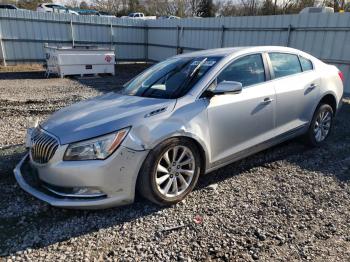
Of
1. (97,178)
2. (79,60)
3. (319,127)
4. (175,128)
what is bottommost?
(79,60)

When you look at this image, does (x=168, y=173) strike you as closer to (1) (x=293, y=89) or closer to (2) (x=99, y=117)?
(2) (x=99, y=117)

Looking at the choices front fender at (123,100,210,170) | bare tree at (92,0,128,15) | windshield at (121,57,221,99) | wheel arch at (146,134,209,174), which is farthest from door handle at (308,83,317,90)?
bare tree at (92,0,128,15)

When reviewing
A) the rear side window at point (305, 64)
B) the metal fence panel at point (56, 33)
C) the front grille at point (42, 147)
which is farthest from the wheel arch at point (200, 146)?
the metal fence panel at point (56, 33)

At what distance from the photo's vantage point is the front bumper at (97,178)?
2.89 meters

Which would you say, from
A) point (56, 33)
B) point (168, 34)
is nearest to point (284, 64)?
point (168, 34)

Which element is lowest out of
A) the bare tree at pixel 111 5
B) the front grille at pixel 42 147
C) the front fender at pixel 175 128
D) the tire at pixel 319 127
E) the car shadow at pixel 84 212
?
the car shadow at pixel 84 212

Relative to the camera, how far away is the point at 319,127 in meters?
5.13

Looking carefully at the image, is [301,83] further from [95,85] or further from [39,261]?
[95,85]

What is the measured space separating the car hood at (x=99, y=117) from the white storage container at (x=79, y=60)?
9975 millimetres

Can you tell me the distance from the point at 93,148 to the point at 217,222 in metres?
1.43

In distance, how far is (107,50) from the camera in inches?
540

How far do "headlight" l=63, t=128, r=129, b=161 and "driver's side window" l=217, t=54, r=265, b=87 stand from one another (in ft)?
4.85

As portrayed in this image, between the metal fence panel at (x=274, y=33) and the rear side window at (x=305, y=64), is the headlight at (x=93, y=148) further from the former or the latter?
the metal fence panel at (x=274, y=33)

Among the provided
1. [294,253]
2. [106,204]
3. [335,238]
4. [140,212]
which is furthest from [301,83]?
[106,204]
